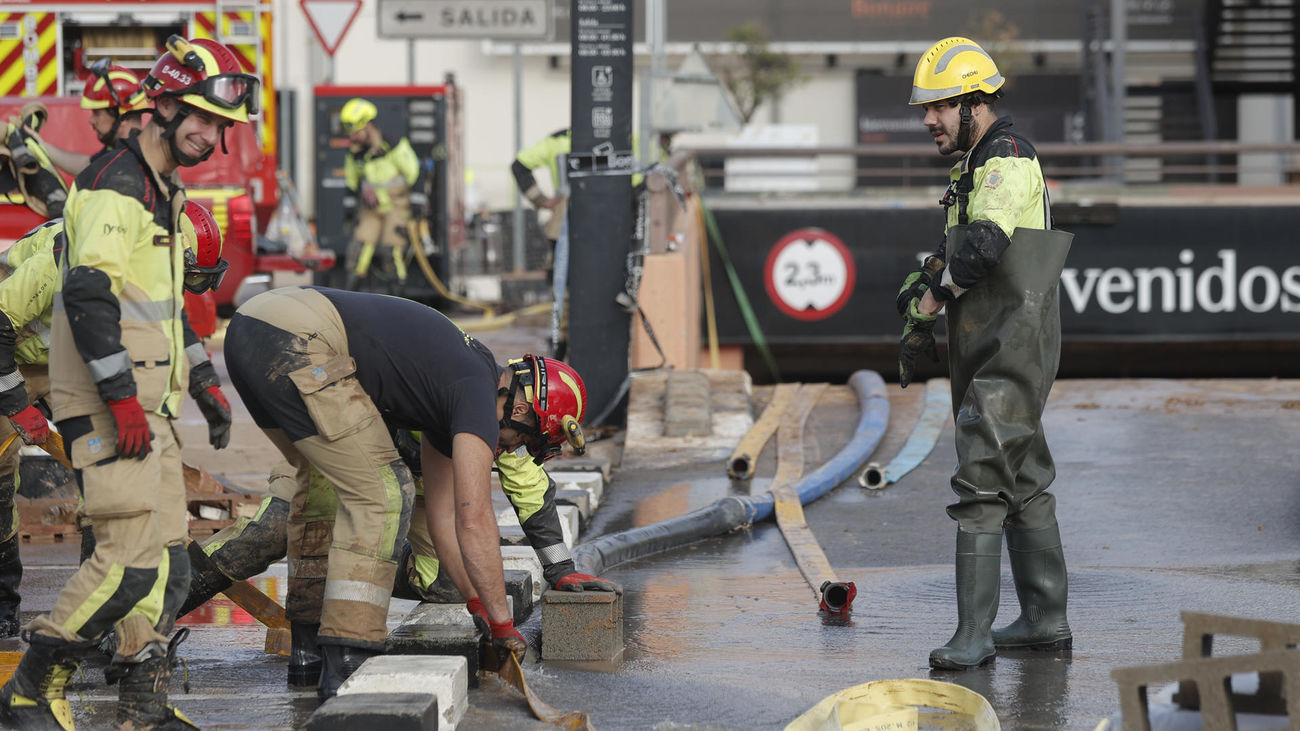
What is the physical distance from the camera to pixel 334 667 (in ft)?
14.9

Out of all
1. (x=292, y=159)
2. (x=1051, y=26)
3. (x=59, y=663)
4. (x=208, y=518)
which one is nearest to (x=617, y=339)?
(x=208, y=518)

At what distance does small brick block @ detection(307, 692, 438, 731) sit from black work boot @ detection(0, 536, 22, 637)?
80.8 inches

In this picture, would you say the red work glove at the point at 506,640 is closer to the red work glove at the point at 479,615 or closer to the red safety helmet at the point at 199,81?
the red work glove at the point at 479,615

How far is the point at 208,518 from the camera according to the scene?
7133 mm

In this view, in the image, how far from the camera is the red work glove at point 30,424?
17.6ft

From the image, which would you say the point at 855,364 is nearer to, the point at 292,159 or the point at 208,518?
the point at 208,518

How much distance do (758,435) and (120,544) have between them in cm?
508

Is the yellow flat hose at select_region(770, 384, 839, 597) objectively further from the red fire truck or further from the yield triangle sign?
the yield triangle sign

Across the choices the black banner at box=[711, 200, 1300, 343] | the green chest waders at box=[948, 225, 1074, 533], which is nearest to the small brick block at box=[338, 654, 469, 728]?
the green chest waders at box=[948, 225, 1074, 533]

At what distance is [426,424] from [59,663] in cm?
127

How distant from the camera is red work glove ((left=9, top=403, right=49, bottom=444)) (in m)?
5.38

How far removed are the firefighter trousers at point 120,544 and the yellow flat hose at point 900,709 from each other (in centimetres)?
182

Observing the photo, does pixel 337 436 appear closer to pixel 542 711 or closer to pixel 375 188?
pixel 542 711

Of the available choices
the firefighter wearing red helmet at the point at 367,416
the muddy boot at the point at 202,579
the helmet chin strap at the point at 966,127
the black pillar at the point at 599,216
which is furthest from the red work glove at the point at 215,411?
the black pillar at the point at 599,216
